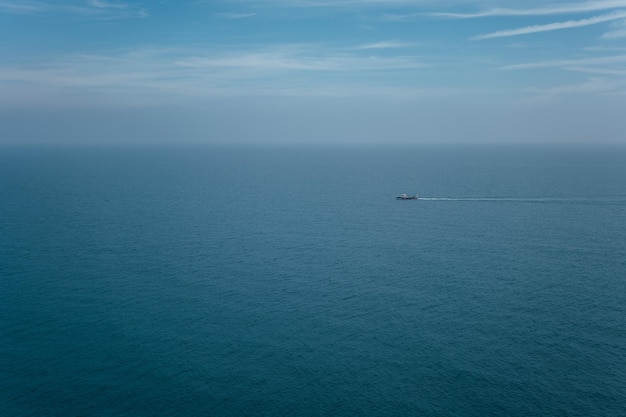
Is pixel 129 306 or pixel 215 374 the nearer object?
pixel 215 374

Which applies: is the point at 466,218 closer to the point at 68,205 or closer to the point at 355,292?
the point at 355,292

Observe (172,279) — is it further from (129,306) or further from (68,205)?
(68,205)

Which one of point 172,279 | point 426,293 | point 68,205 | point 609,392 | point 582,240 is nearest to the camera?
point 609,392

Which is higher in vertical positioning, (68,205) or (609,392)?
(68,205)

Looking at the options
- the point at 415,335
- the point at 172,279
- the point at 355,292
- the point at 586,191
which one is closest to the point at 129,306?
the point at 172,279

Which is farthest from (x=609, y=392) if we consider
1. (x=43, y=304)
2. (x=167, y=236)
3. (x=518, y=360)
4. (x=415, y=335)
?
(x=167, y=236)

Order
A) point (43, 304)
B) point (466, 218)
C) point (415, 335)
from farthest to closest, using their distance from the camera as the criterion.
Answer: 1. point (466, 218)
2. point (43, 304)
3. point (415, 335)
